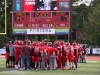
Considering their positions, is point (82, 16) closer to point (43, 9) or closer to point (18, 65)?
point (43, 9)

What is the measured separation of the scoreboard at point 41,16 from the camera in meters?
32.4

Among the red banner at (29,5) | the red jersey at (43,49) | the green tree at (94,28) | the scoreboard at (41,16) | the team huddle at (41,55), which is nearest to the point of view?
the red jersey at (43,49)

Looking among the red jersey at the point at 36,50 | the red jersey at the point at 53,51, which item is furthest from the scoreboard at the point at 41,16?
the red jersey at the point at 53,51

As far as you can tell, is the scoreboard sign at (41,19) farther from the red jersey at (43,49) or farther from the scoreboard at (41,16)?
the red jersey at (43,49)

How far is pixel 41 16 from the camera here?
32.6m

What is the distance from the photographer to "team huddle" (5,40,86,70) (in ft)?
79.7

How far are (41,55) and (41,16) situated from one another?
28.4ft

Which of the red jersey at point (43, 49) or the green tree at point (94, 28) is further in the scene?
the green tree at point (94, 28)

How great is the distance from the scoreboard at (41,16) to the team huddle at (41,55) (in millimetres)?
6869

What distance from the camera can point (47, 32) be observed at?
108 ft

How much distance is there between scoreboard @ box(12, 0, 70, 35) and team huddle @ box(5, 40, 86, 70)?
6.87 meters

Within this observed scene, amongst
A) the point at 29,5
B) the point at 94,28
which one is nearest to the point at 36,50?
the point at 29,5

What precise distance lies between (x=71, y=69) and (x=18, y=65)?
10.6 ft

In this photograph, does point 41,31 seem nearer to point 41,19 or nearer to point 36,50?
point 41,19
